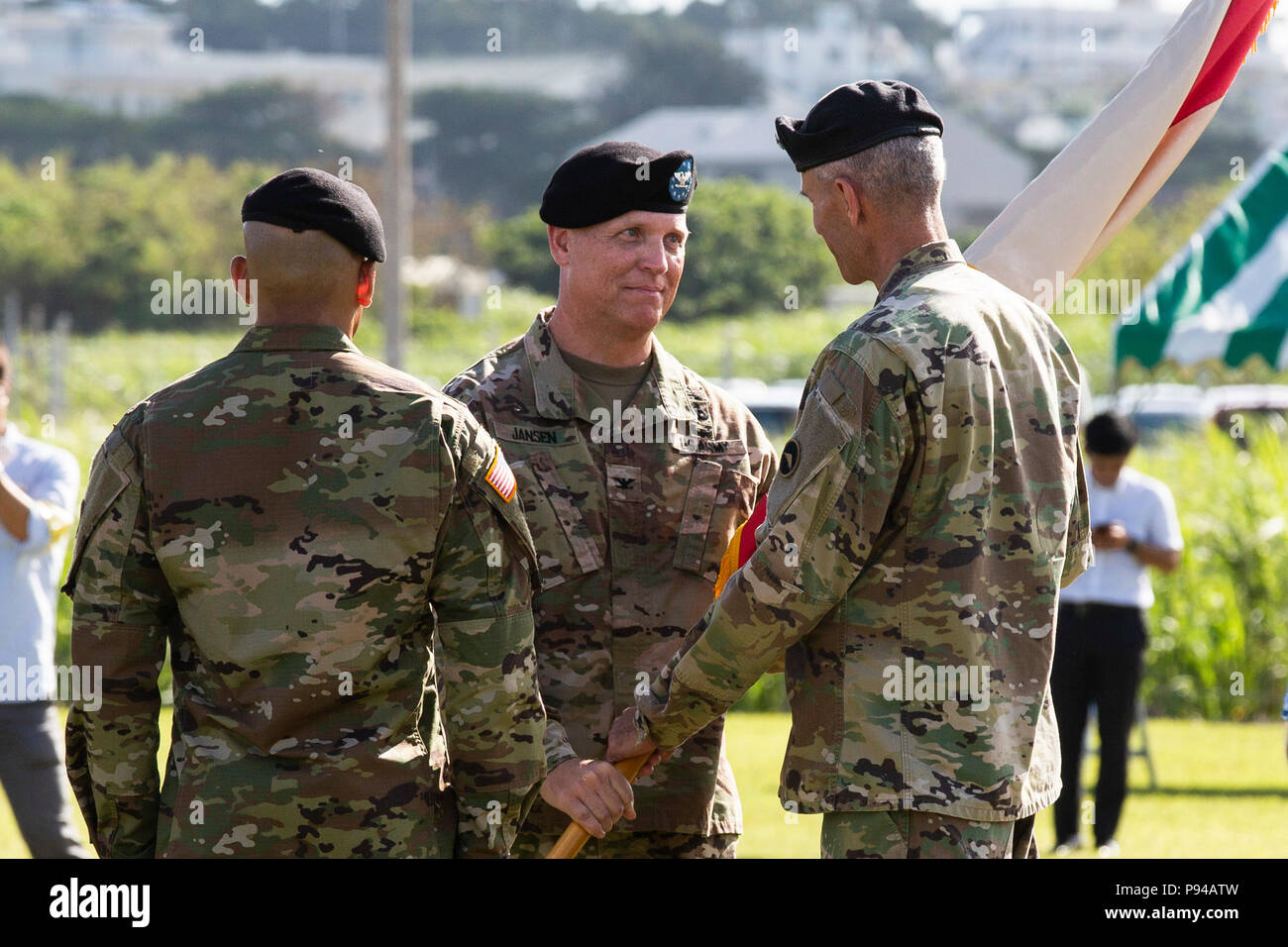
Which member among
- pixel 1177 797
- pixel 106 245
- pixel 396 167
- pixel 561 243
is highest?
pixel 106 245

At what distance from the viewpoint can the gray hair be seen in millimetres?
3064

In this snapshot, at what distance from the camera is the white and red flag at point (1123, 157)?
383 cm

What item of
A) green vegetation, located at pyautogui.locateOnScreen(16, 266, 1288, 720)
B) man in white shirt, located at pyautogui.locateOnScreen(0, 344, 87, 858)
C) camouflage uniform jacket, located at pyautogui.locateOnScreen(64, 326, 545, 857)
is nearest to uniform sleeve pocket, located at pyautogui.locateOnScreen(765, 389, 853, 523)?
camouflage uniform jacket, located at pyautogui.locateOnScreen(64, 326, 545, 857)

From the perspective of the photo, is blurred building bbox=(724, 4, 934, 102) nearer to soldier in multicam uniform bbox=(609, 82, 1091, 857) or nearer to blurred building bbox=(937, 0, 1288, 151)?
blurred building bbox=(937, 0, 1288, 151)

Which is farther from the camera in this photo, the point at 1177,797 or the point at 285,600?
the point at 1177,797

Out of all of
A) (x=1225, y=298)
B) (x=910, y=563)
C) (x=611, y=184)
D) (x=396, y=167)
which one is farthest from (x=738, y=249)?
(x=910, y=563)

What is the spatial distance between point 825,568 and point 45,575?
354 cm

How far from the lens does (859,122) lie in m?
3.06

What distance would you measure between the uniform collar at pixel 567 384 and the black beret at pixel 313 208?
0.78 metres

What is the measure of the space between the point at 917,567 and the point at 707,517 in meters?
0.81

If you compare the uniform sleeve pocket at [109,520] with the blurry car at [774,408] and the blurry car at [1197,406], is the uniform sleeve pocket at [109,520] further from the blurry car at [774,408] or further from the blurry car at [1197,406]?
the blurry car at [1197,406]

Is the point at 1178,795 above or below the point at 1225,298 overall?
below

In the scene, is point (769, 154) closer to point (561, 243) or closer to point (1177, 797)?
point (1177, 797)
